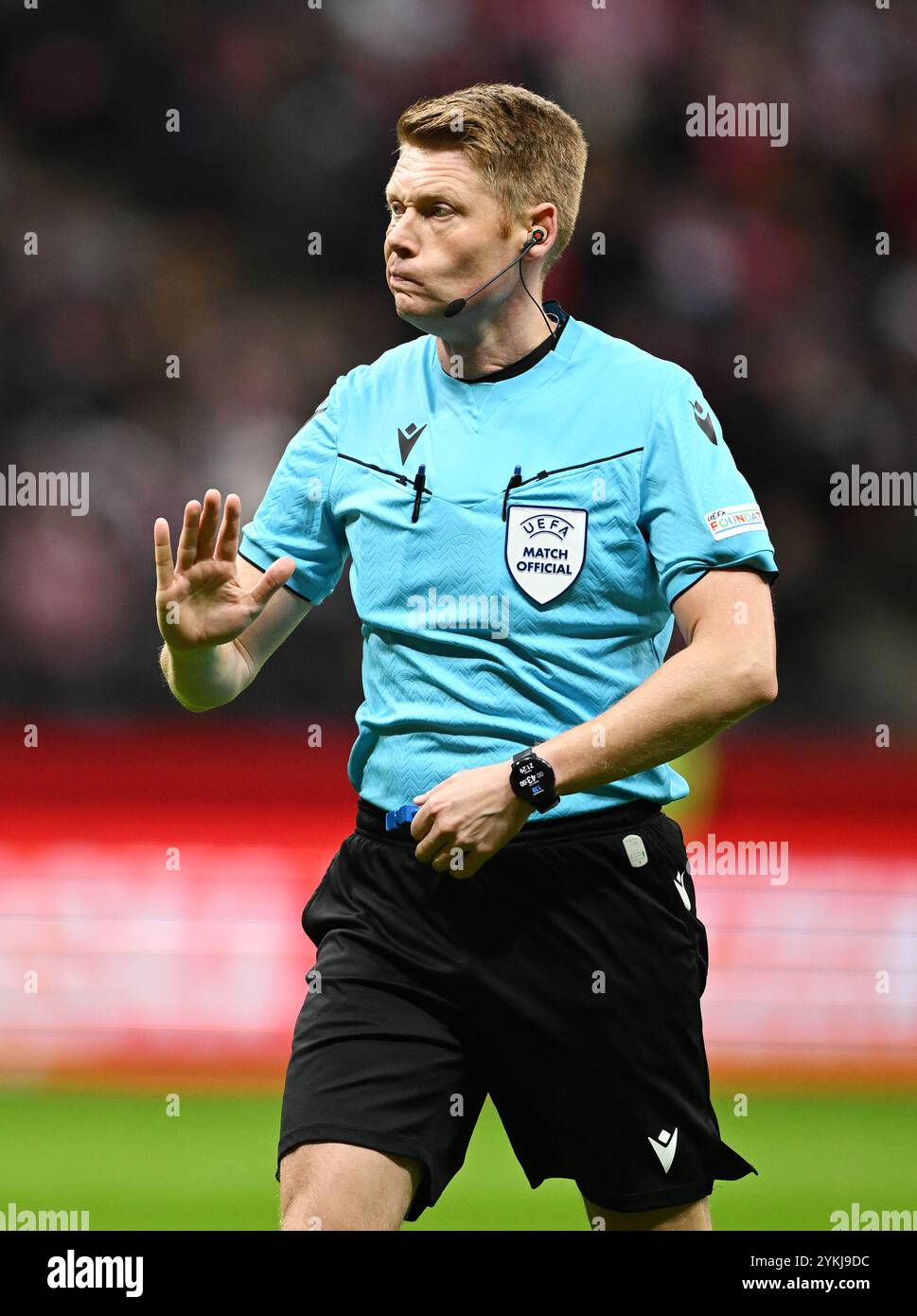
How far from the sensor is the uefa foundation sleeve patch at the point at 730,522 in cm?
293

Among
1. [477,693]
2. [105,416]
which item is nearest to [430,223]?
[477,693]

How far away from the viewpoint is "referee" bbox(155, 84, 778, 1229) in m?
2.96

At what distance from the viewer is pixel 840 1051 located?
5746mm

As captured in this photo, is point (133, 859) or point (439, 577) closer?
point (439, 577)

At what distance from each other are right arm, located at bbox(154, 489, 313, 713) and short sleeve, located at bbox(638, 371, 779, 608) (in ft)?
2.04

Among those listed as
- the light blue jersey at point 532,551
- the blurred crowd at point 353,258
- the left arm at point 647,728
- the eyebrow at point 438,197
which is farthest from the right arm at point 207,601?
the blurred crowd at point 353,258

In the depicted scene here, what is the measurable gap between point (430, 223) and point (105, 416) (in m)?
6.01

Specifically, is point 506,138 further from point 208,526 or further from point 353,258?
point 353,258

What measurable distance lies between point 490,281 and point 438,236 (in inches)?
4.6

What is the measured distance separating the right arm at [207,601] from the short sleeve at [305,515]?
0.32 feet

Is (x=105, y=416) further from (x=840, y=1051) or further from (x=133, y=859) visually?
(x=840, y=1051)

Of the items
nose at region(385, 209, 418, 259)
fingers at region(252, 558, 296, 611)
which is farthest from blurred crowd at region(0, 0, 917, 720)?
nose at region(385, 209, 418, 259)
